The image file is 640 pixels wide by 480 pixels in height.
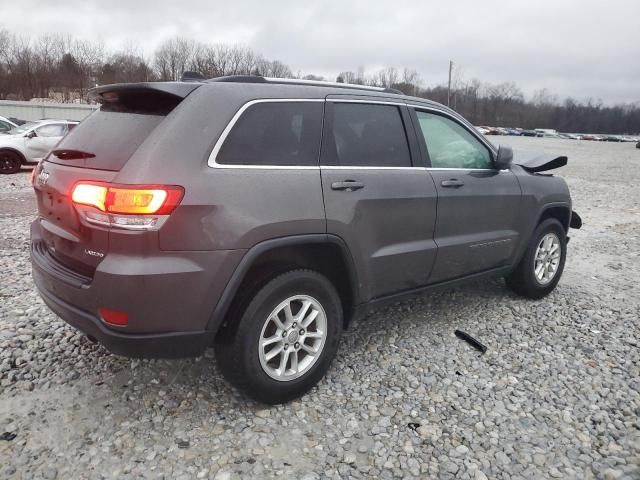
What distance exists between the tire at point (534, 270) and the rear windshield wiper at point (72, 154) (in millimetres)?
3694

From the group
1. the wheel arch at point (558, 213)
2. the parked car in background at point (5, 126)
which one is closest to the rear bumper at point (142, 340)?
the wheel arch at point (558, 213)

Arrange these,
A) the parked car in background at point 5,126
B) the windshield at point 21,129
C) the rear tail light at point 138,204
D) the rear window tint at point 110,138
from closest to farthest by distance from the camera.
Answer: the rear tail light at point 138,204
the rear window tint at point 110,138
the windshield at point 21,129
the parked car in background at point 5,126

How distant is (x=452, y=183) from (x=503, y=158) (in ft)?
2.26

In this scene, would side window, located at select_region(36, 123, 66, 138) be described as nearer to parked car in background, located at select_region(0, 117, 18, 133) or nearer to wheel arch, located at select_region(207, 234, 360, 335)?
parked car in background, located at select_region(0, 117, 18, 133)

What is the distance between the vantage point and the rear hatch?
250 cm

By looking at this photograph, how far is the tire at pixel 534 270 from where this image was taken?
4602 mm

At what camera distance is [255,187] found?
103 inches

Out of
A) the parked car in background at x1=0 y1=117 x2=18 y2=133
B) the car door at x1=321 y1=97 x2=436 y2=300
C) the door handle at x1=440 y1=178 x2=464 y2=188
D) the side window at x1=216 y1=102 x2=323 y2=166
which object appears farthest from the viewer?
the parked car in background at x1=0 y1=117 x2=18 y2=133

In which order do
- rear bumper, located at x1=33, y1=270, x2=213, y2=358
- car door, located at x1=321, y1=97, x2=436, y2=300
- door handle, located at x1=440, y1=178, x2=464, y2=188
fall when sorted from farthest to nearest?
door handle, located at x1=440, y1=178, x2=464, y2=188 < car door, located at x1=321, y1=97, x2=436, y2=300 < rear bumper, located at x1=33, y1=270, x2=213, y2=358

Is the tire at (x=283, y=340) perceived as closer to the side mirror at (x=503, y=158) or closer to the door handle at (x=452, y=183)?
the door handle at (x=452, y=183)

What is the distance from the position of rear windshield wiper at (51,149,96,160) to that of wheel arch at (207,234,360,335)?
1.02 metres

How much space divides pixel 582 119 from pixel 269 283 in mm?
126190

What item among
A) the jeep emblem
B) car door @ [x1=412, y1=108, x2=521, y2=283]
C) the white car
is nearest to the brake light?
the jeep emblem

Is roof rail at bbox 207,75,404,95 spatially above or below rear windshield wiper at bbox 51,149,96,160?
above
